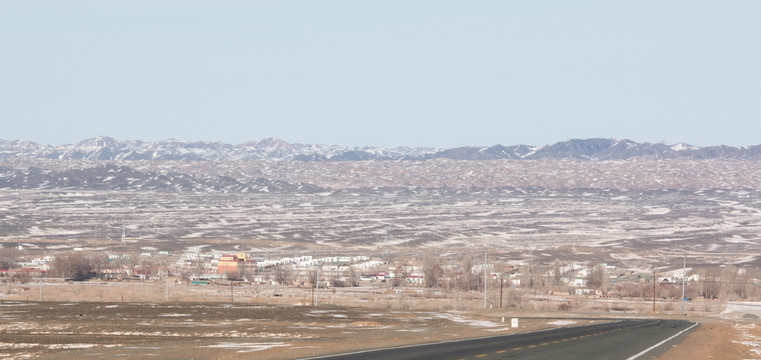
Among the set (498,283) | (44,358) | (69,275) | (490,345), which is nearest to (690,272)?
(498,283)

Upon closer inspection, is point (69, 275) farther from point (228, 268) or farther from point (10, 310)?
point (10, 310)

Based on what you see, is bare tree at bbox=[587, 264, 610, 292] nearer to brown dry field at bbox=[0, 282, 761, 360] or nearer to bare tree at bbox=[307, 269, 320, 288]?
brown dry field at bbox=[0, 282, 761, 360]

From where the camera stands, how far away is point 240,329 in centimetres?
6256

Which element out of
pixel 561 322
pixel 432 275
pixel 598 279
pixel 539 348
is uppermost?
pixel 539 348

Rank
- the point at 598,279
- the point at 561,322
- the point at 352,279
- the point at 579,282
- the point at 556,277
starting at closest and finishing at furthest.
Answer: the point at 561,322 < the point at 352,279 < the point at 598,279 < the point at 556,277 < the point at 579,282

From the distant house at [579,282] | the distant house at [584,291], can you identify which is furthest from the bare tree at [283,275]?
the distant house at [579,282]

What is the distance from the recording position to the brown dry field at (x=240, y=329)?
44138 mm

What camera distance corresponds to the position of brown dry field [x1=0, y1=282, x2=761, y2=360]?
44.1 metres

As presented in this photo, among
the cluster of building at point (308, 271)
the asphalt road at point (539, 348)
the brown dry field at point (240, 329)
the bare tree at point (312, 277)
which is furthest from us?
the cluster of building at point (308, 271)

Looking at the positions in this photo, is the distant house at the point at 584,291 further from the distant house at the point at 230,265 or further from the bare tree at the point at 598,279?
the distant house at the point at 230,265

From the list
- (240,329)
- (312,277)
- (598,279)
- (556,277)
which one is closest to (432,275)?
(312,277)

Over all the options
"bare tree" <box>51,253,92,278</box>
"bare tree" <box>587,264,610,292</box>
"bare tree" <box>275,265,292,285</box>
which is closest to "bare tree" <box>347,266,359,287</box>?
"bare tree" <box>275,265,292,285</box>

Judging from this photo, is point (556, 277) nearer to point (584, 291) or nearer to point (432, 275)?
point (584, 291)

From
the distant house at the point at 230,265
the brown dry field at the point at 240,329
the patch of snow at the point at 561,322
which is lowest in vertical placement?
the distant house at the point at 230,265
